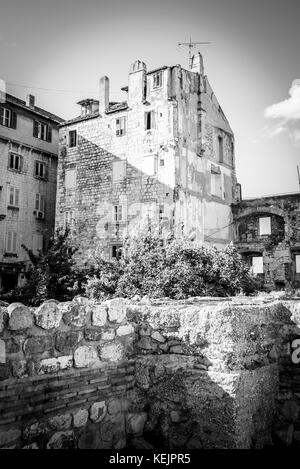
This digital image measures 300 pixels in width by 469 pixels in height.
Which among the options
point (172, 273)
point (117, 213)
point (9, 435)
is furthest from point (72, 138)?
point (9, 435)

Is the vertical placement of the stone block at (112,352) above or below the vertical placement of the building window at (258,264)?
below

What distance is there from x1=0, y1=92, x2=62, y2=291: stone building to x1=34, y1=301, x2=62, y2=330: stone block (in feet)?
79.7

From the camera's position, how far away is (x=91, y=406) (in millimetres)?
4082

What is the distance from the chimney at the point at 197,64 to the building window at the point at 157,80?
3409mm

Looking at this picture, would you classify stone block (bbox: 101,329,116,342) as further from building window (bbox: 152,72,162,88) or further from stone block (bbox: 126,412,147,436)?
building window (bbox: 152,72,162,88)

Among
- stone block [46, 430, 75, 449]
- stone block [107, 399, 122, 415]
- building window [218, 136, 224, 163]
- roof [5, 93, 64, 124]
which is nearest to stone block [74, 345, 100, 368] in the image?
stone block [107, 399, 122, 415]

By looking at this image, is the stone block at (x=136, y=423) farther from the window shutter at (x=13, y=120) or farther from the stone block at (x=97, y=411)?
the window shutter at (x=13, y=120)

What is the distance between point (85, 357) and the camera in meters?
4.13

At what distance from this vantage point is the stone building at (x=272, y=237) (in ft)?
82.2

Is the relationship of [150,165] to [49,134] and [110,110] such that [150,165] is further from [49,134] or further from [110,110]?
[49,134]

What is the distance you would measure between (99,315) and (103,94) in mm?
25808

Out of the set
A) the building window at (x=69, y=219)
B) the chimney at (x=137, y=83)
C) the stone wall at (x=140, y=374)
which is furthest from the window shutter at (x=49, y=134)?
the stone wall at (x=140, y=374)

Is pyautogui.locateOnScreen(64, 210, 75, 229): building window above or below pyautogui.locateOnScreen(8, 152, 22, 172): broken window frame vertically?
below

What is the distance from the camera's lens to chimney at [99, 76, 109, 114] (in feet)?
90.1
